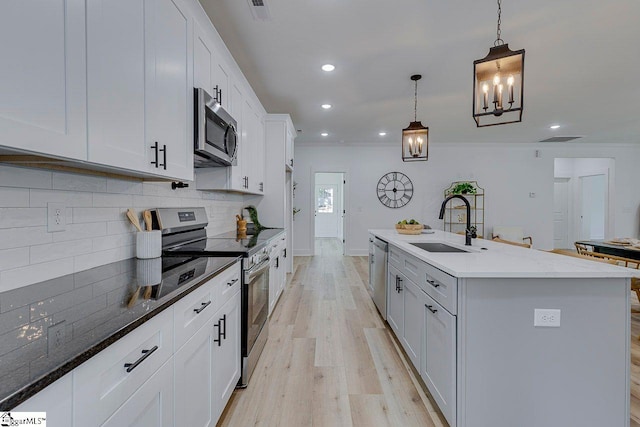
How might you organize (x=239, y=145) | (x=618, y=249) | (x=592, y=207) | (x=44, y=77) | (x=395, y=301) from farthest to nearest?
(x=592, y=207) → (x=618, y=249) → (x=239, y=145) → (x=395, y=301) → (x=44, y=77)

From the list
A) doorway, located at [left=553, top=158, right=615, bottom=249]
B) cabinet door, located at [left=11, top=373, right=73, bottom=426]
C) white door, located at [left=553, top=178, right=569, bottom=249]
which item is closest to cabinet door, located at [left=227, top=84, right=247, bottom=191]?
cabinet door, located at [left=11, top=373, right=73, bottom=426]

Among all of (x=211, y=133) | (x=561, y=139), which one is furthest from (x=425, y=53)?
(x=561, y=139)

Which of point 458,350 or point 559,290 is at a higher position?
point 559,290

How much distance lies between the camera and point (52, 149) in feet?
2.79

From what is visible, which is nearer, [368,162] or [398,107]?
[398,107]

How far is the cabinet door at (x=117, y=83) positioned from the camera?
3.29ft

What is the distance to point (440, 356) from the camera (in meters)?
1.62

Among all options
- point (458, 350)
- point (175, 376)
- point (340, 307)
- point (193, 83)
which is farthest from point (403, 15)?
point (340, 307)

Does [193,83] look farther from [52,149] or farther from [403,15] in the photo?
[403,15]

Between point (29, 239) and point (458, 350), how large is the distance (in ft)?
6.45

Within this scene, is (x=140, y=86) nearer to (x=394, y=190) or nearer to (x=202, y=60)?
(x=202, y=60)

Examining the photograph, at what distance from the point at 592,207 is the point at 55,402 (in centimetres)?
1083

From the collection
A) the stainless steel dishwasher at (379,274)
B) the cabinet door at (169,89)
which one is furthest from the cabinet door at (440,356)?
the cabinet door at (169,89)

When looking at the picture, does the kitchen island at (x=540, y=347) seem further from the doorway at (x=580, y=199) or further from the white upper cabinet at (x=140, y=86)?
the doorway at (x=580, y=199)
